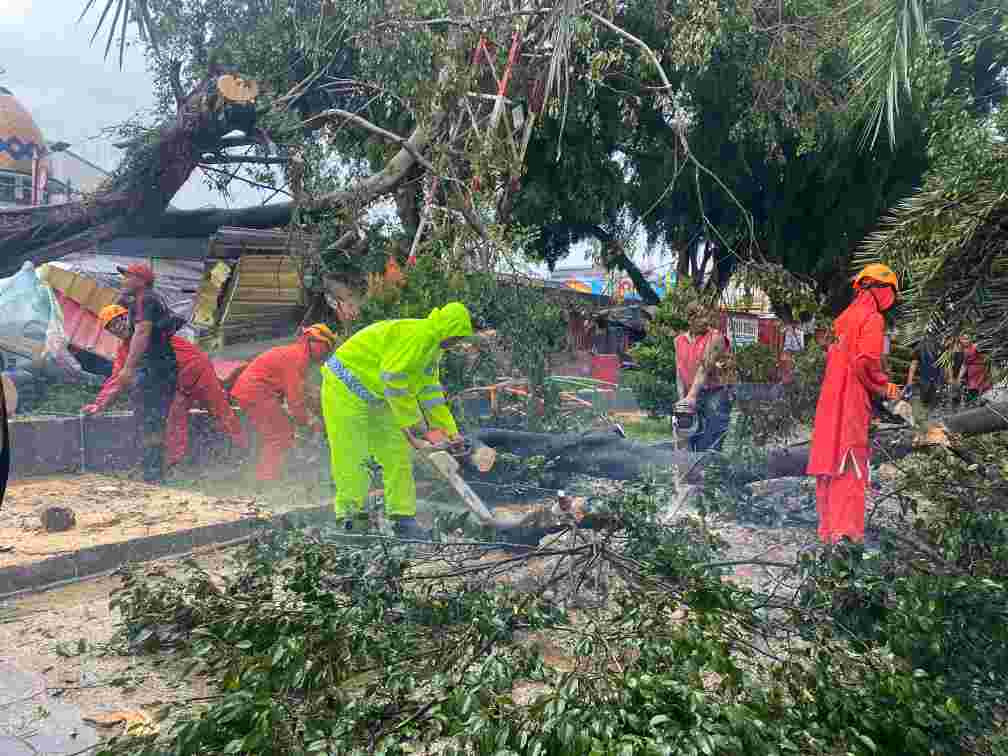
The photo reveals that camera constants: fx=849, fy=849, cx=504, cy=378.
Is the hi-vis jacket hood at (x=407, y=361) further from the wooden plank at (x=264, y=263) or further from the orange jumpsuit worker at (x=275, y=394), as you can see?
the wooden plank at (x=264, y=263)

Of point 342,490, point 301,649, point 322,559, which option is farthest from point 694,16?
point 301,649

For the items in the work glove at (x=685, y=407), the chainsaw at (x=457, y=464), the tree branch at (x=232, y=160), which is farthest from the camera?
the tree branch at (x=232, y=160)

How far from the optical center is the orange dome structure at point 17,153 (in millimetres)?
14492

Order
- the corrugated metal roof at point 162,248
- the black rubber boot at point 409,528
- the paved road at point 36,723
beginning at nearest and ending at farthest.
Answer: the paved road at point 36,723 → the black rubber boot at point 409,528 → the corrugated metal roof at point 162,248

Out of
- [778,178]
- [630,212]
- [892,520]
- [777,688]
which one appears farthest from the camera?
[630,212]

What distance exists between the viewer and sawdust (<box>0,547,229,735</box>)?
308cm

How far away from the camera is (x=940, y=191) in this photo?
5.23 meters

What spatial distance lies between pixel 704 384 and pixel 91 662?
530 cm

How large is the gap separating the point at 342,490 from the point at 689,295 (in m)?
6.36

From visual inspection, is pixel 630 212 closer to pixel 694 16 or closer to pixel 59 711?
pixel 694 16

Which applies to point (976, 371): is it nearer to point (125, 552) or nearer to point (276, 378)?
point (276, 378)

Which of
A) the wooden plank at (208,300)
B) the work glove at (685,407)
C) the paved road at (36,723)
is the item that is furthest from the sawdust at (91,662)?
the wooden plank at (208,300)

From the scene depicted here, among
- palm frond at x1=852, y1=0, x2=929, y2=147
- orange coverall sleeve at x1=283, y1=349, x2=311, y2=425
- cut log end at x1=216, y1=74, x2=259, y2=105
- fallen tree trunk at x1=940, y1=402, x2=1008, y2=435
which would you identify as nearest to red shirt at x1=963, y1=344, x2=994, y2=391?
fallen tree trunk at x1=940, y1=402, x2=1008, y2=435

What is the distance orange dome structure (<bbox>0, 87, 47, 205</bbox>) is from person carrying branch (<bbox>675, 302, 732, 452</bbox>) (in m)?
12.3
